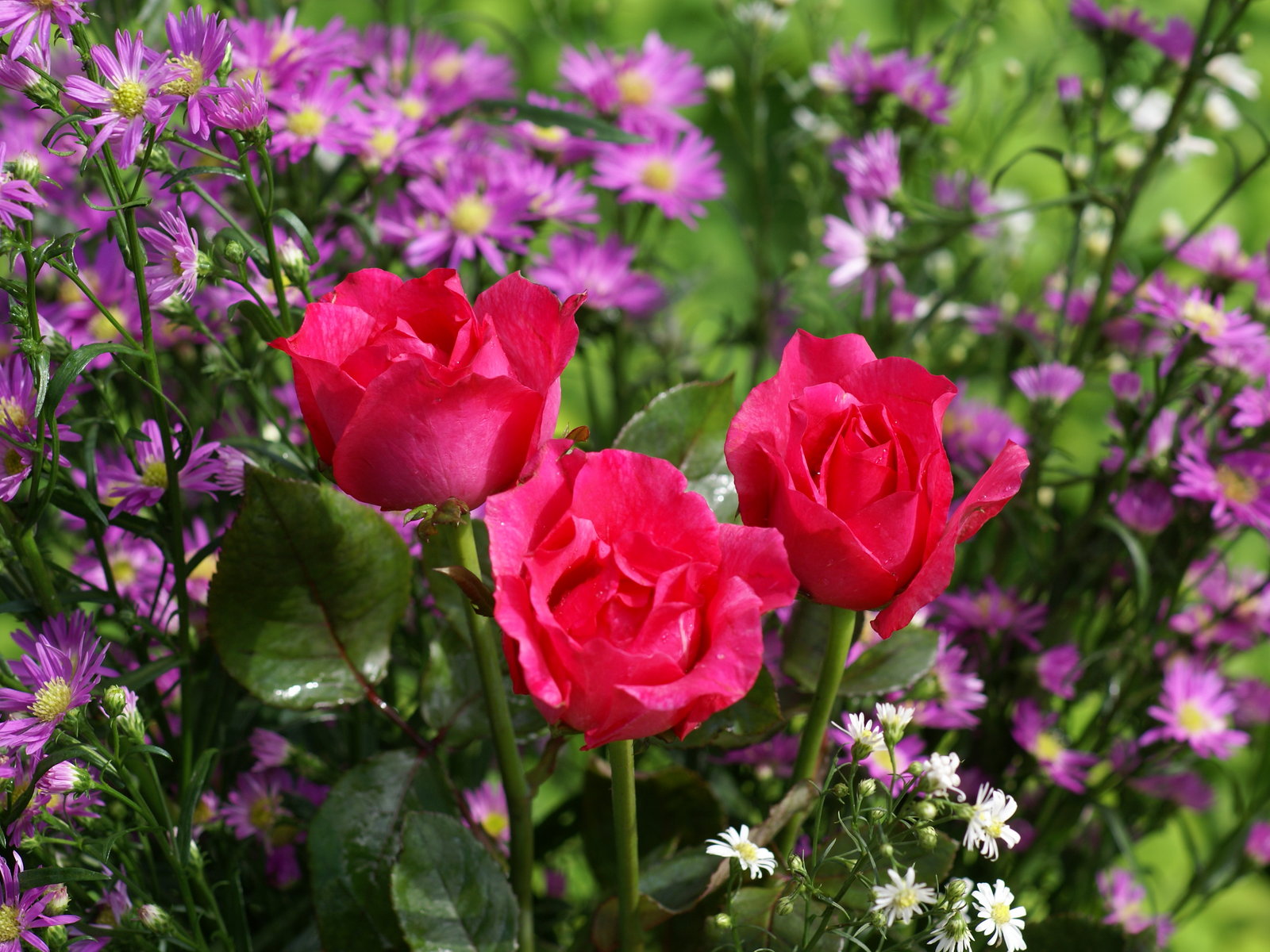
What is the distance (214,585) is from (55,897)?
10cm

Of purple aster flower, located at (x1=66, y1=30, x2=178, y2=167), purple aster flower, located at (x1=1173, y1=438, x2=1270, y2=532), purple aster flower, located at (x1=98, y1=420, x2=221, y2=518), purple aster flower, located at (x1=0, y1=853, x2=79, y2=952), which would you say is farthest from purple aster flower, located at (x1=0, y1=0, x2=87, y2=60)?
purple aster flower, located at (x1=1173, y1=438, x2=1270, y2=532)

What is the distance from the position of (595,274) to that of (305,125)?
169mm

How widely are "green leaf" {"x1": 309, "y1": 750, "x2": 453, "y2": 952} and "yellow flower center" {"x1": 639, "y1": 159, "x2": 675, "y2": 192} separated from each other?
0.37m

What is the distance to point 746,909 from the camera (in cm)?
33

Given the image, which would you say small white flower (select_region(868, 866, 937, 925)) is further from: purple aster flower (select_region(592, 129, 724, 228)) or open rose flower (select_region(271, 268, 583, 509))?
purple aster flower (select_region(592, 129, 724, 228))

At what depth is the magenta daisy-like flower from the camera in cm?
33

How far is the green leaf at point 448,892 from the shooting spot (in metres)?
0.33

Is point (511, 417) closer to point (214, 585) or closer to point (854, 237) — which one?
point (214, 585)

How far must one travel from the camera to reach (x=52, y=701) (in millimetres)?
316

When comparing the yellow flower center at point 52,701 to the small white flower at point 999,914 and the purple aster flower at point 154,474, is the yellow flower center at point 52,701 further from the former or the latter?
the small white flower at point 999,914

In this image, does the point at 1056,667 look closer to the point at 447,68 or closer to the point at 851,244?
the point at 851,244

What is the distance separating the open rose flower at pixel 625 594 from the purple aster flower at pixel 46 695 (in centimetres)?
15

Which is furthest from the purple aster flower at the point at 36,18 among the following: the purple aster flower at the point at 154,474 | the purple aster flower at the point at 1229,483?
the purple aster flower at the point at 1229,483

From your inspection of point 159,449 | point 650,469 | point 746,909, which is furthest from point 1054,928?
point 159,449
